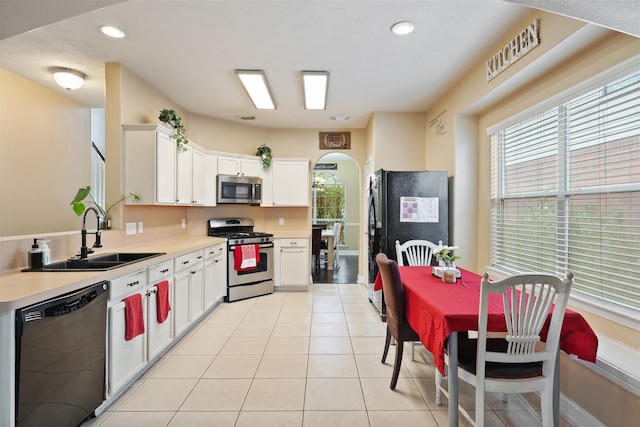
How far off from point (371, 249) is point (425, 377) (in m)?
1.88

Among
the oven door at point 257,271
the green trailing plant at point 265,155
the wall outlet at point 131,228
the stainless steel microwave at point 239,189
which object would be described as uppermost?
the green trailing plant at point 265,155

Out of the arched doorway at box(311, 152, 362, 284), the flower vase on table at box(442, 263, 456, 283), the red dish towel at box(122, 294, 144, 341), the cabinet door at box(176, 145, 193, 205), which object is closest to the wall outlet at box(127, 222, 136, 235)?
the cabinet door at box(176, 145, 193, 205)

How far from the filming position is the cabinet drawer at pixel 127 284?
204 cm

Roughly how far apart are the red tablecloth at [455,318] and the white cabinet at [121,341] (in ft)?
6.69

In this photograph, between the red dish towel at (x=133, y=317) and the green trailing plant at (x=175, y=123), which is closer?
the red dish towel at (x=133, y=317)

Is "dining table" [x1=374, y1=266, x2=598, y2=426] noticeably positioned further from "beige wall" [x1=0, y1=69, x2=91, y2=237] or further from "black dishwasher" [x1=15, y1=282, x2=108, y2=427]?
"beige wall" [x1=0, y1=69, x2=91, y2=237]

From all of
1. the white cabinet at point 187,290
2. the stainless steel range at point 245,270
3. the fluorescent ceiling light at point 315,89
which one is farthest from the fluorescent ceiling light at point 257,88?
the white cabinet at point 187,290

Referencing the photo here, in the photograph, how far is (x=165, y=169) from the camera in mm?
3400

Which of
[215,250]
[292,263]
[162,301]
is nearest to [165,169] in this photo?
[215,250]

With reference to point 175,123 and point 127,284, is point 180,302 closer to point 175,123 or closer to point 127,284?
point 127,284

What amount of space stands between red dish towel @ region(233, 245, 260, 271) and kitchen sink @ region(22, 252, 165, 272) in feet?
5.11

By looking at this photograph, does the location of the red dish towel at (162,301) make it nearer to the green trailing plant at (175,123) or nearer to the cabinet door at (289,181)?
the green trailing plant at (175,123)

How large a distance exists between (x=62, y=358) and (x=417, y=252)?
3122mm

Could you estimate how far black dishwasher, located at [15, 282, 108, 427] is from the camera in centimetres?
146
